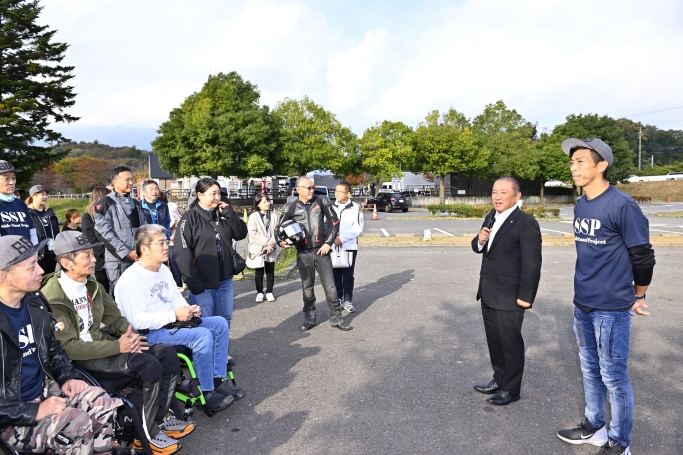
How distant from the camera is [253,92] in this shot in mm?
44438

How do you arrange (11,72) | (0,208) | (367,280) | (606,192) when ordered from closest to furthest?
(606,192) → (0,208) → (367,280) → (11,72)

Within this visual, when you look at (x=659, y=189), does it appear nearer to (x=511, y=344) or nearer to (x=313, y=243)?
(x=313, y=243)

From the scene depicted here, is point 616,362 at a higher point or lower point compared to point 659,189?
lower

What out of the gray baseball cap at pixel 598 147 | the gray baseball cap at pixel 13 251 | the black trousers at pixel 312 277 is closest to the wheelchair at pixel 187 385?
the gray baseball cap at pixel 13 251

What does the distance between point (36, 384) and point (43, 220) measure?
5.17 m

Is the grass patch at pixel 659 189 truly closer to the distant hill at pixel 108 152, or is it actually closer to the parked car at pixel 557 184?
the parked car at pixel 557 184

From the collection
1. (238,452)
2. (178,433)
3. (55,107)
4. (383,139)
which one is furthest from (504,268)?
(383,139)

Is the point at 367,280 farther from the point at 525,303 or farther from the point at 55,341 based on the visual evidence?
the point at 55,341

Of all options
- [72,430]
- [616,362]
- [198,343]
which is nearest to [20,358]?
[72,430]

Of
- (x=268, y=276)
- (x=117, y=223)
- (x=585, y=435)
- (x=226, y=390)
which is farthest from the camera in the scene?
(x=268, y=276)

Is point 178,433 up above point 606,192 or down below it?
below

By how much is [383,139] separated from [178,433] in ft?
137

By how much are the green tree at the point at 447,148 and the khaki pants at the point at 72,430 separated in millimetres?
40081

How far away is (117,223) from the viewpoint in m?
5.57
